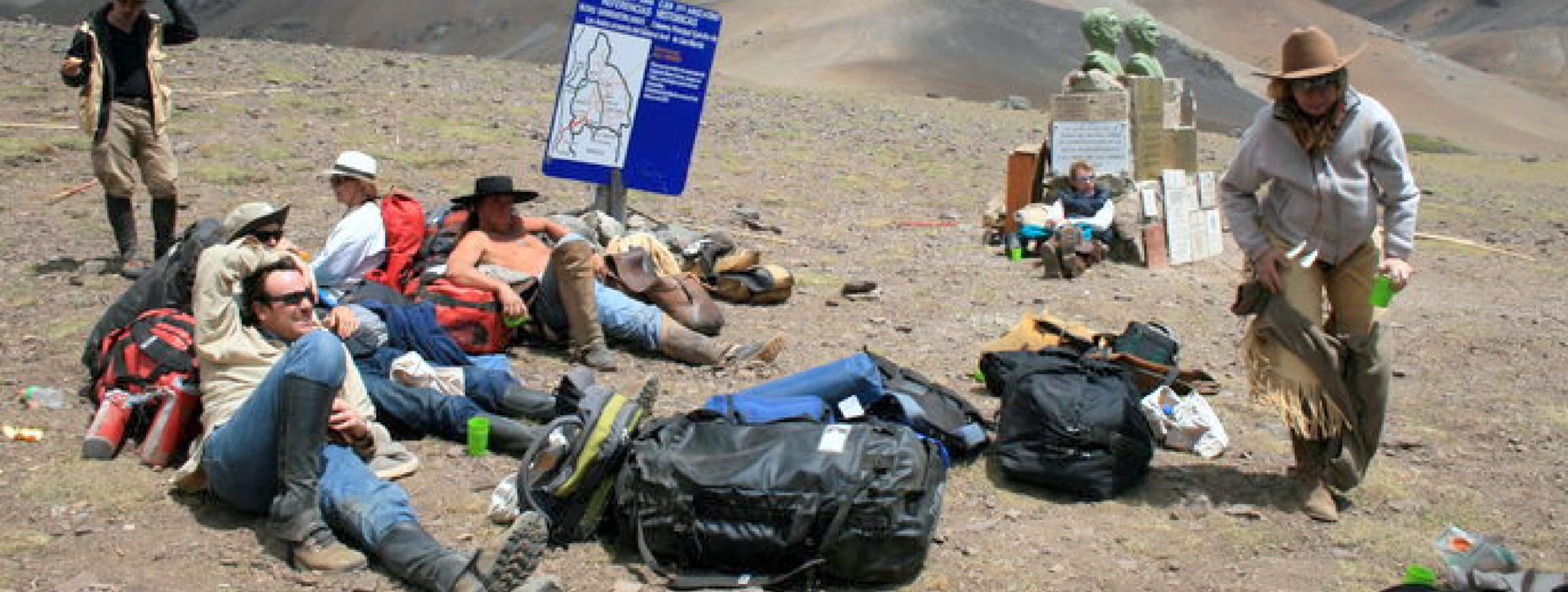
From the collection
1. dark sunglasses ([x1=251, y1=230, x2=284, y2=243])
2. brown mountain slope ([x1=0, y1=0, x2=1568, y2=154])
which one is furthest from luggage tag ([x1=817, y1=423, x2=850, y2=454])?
brown mountain slope ([x1=0, y1=0, x2=1568, y2=154])

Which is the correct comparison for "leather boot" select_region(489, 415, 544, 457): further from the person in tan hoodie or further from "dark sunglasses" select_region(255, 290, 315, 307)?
the person in tan hoodie

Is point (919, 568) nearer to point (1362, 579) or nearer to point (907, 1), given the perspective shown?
point (1362, 579)

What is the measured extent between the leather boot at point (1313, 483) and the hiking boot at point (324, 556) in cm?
361

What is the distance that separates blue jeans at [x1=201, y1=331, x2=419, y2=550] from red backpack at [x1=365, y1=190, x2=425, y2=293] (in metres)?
2.47

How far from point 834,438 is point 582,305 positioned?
2772 millimetres

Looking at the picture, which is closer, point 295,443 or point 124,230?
point 295,443

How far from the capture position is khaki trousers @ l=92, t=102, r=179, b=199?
887 cm

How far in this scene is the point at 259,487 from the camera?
17.0ft

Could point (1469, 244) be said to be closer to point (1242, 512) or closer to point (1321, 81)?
point (1242, 512)

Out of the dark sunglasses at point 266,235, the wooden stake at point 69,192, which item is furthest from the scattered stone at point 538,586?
the wooden stake at point 69,192

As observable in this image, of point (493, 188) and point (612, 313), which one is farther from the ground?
point (493, 188)

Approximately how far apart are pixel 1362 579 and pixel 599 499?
2725 millimetres

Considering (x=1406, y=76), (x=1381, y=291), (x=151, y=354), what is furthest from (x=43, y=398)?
(x=1406, y=76)

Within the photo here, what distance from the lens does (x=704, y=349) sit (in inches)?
307
